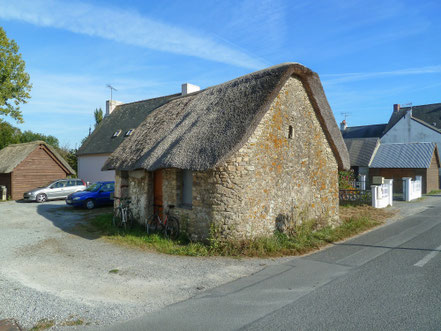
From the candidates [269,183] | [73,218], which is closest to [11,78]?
[73,218]

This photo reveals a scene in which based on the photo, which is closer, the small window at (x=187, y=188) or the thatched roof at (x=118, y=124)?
the small window at (x=187, y=188)

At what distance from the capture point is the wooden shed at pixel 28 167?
893 inches

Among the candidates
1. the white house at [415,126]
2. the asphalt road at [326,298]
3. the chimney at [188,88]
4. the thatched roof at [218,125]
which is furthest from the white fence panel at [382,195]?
the white house at [415,126]

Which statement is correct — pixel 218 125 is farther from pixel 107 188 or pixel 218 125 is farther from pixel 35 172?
pixel 35 172

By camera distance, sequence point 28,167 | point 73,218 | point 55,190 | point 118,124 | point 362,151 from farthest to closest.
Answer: point 362,151, point 118,124, point 28,167, point 55,190, point 73,218

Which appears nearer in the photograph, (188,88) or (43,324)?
(43,324)

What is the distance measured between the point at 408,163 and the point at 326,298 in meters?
23.8

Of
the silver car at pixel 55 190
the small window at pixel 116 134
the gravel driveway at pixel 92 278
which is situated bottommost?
the gravel driveway at pixel 92 278

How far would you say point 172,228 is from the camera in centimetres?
952

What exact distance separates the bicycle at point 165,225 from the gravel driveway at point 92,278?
126cm

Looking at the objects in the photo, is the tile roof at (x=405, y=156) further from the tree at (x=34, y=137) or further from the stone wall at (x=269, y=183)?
the tree at (x=34, y=137)

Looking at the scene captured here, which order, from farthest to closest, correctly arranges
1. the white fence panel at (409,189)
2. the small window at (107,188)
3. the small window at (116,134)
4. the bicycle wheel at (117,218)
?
1. the small window at (116,134)
2. the white fence panel at (409,189)
3. the small window at (107,188)
4. the bicycle wheel at (117,218)

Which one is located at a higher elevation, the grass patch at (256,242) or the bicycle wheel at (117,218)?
the bicycle wheel at (117,218)

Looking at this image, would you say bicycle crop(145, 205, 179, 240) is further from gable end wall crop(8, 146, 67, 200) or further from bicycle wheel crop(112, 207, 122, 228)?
gable end wall crop(8, 146, 67, 200)
